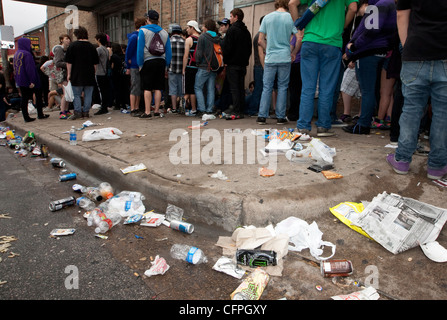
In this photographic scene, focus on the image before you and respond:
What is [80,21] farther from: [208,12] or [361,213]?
[361,213]

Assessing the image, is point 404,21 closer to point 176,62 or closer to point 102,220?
point 102,220

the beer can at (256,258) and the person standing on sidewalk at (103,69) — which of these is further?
the person standing on sidewalk at (103,69)

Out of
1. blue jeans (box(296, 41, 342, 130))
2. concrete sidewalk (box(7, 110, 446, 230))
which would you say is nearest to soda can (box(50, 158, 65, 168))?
concrete sidewalk (box(7, 110, 446, 230))

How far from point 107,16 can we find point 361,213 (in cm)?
1608

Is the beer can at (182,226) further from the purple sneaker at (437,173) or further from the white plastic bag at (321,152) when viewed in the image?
the purple sneaker at (437,173)

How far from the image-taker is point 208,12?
938cm

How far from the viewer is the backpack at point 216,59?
20.7ft

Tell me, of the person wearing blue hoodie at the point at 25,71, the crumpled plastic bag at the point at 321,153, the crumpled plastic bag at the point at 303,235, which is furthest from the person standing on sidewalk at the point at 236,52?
the person wearing blue hoodie at the point at 25,71

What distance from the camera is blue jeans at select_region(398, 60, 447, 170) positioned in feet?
8.51

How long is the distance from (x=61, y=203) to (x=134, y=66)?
487 cm

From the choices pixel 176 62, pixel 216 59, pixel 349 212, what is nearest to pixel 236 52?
pixel 216 59

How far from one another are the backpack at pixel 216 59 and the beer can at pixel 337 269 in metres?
5.28

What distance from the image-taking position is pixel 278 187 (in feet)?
8.14

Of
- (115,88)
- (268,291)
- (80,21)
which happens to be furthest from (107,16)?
(268,291)
